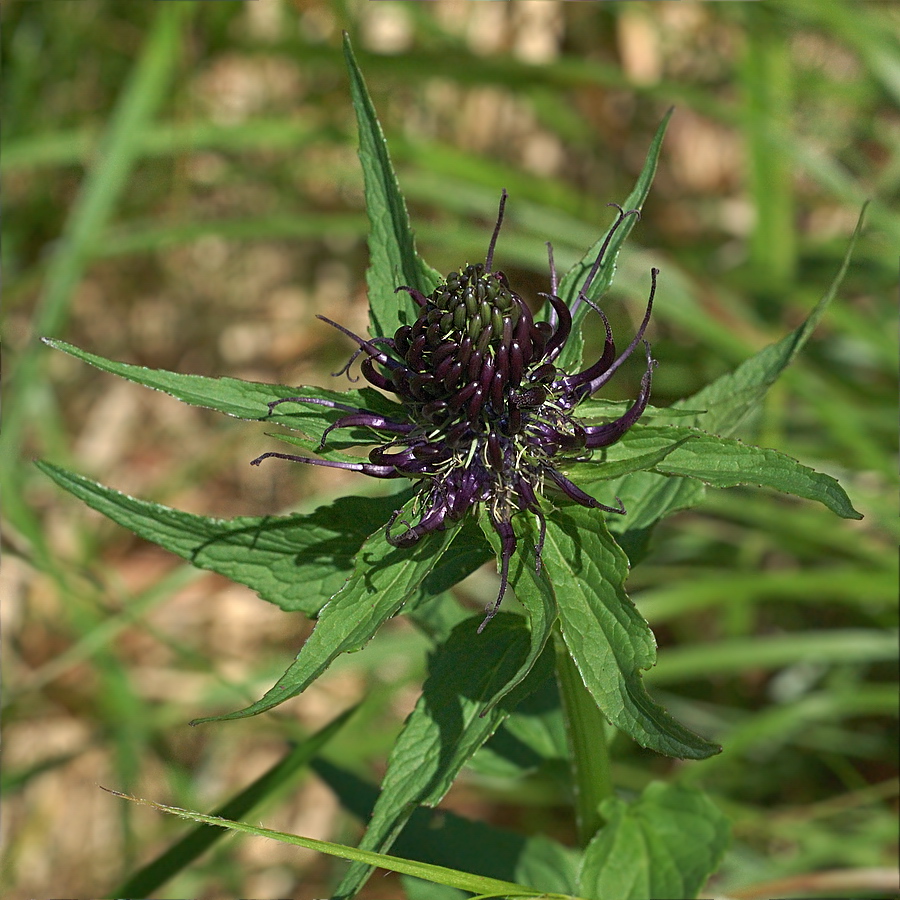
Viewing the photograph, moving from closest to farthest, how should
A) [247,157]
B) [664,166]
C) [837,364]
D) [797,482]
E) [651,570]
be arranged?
[797,482] → [651,570] → [837,364] → [247,157] → [664,166]

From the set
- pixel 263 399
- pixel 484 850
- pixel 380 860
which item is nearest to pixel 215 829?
pixel 484 850

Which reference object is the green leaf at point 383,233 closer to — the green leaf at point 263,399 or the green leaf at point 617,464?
the green leaf at point 263,399

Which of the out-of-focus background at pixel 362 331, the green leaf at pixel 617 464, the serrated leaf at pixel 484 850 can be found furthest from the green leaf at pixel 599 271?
the out-of-focus background at pixel 362 331

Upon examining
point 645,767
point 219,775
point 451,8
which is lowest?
point 219,775

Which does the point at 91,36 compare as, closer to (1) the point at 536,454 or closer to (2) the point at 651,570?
(2) the point at 651,570

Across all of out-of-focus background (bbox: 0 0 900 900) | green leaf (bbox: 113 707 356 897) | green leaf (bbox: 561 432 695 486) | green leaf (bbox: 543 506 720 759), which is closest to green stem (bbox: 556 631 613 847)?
green leaf (bbox: 543 506 720 759)

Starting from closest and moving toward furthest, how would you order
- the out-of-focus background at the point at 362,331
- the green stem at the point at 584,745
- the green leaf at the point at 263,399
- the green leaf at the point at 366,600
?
1. the green leaf at the point at 366,600
2. the green leaf at the point at 263,399
3. the green stem at the point at 584,745
4. the out-of-focus background at the point at 362,331

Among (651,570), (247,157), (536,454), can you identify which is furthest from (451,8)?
(536,454)

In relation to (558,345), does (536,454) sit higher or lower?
lower
